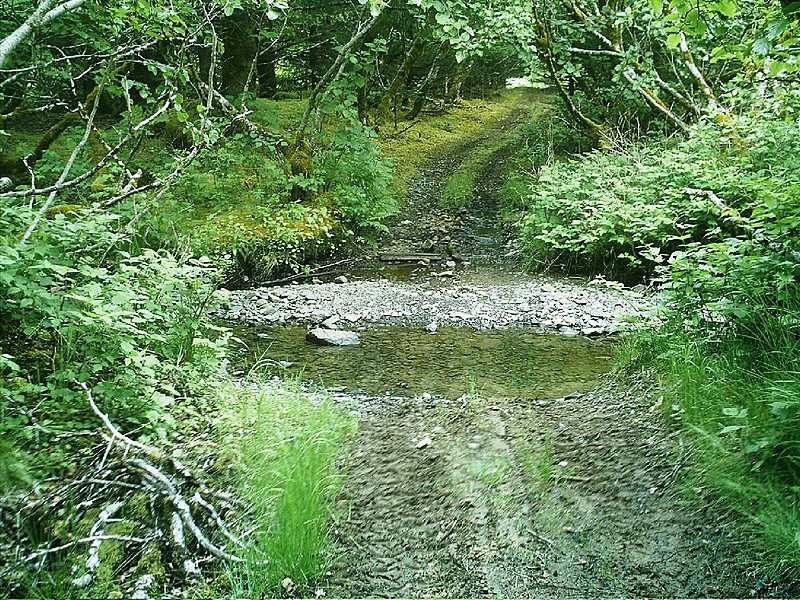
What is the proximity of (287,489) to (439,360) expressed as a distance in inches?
143

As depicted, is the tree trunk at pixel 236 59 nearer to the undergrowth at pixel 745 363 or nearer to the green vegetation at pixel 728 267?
the green vegetation at pixel 728 267

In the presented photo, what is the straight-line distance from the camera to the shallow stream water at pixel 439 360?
559 cm

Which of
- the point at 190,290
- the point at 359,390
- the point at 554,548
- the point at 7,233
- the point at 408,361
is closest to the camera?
the point at 554,548

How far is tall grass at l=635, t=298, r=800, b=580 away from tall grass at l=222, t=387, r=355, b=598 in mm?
1861

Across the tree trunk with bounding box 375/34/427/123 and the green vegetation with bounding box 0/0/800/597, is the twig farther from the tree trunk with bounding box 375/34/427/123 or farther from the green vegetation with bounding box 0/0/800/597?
the tree trunk with bounding box 375/34/427/123

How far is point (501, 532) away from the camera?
3045mm

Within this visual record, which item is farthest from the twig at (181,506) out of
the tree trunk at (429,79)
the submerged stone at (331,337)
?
the tree trunk at (429,79)

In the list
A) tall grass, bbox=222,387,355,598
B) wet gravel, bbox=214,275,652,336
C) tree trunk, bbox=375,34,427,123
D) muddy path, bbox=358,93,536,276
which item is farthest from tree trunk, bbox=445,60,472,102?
tall grass, bbox=222,387,355,598

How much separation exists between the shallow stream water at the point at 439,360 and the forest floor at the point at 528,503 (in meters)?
0.23

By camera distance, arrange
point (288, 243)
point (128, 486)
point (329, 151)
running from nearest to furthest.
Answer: point (128, 486) → point (288, 243) → point (329, 151)

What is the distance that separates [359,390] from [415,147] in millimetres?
14466

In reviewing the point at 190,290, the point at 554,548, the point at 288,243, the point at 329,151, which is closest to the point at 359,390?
the point at 190,290

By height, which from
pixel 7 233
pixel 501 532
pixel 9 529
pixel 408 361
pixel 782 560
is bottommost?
pixel 408 361

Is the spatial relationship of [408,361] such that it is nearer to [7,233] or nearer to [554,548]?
[554,548]
